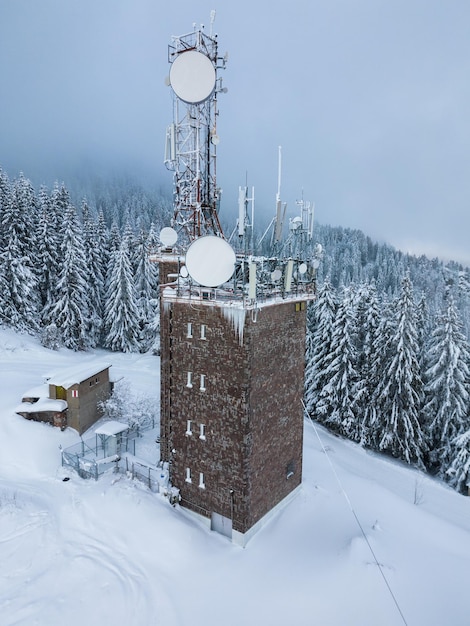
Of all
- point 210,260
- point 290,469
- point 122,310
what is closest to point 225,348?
point 210,260

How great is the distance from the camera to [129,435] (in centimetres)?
2052

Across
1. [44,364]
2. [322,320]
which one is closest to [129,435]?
[44,364]

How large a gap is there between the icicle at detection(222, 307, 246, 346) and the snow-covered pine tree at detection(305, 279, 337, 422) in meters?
16.5

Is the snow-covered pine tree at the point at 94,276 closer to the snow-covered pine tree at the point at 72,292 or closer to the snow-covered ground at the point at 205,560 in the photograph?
the snow-covered pine tree at the point at 72,292

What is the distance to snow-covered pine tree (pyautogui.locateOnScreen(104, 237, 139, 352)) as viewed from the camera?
1517 inches

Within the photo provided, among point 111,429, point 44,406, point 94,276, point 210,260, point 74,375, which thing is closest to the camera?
point 210,260

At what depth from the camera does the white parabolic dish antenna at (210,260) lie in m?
12.9

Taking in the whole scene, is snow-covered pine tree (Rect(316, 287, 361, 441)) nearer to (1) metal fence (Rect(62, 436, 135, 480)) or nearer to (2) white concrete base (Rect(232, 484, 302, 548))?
(2) white concrete base (Rect(232, 484, 302, 548))

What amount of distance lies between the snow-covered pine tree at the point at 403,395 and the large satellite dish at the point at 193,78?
18043 millimetres

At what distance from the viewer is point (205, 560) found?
13.5 meters

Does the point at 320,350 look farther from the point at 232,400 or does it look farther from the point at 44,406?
the point at 44,406

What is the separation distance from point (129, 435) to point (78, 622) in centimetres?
1001

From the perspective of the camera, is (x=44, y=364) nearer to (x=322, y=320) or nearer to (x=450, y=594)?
(x=322, y=320)

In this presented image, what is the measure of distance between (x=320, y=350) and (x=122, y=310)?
20.0 metres
